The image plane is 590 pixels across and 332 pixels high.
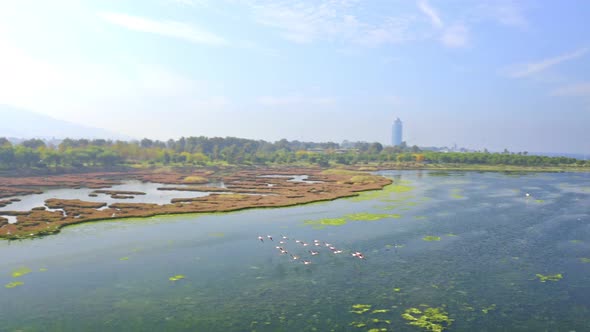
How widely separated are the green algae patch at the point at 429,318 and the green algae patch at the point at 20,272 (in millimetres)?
26155

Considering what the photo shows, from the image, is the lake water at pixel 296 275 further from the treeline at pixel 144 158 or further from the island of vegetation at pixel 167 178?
the treeline at pixel 144 158

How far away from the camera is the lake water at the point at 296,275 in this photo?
2147 centimetres

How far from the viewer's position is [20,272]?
1138 inches

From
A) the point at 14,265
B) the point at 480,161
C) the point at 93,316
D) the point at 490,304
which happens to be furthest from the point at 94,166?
the point at 480,161

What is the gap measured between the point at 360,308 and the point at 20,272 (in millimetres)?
24279

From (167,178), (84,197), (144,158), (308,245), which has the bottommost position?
(308,245)

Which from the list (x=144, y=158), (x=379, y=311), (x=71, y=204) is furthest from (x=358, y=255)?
(x=144, y=158)

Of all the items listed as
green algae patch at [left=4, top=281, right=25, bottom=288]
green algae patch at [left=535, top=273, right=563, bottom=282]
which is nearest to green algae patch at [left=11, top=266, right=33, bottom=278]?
green algae patch at [left=4, top=281, right=25, bottom=288]

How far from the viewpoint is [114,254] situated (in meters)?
33.4

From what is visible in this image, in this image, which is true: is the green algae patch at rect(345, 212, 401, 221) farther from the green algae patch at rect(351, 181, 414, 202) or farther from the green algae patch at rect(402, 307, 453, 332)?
the green algae patch at rect(402, 307, 453, 332)

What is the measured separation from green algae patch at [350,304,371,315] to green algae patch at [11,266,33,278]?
2333 cm

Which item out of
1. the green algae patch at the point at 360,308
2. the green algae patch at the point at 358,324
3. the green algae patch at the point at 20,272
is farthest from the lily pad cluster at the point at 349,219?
the green algae patch at the point at 20,272

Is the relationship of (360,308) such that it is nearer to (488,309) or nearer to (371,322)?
(371,322)

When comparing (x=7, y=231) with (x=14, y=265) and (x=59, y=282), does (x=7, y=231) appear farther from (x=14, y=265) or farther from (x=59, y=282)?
(x=59, y=282)
